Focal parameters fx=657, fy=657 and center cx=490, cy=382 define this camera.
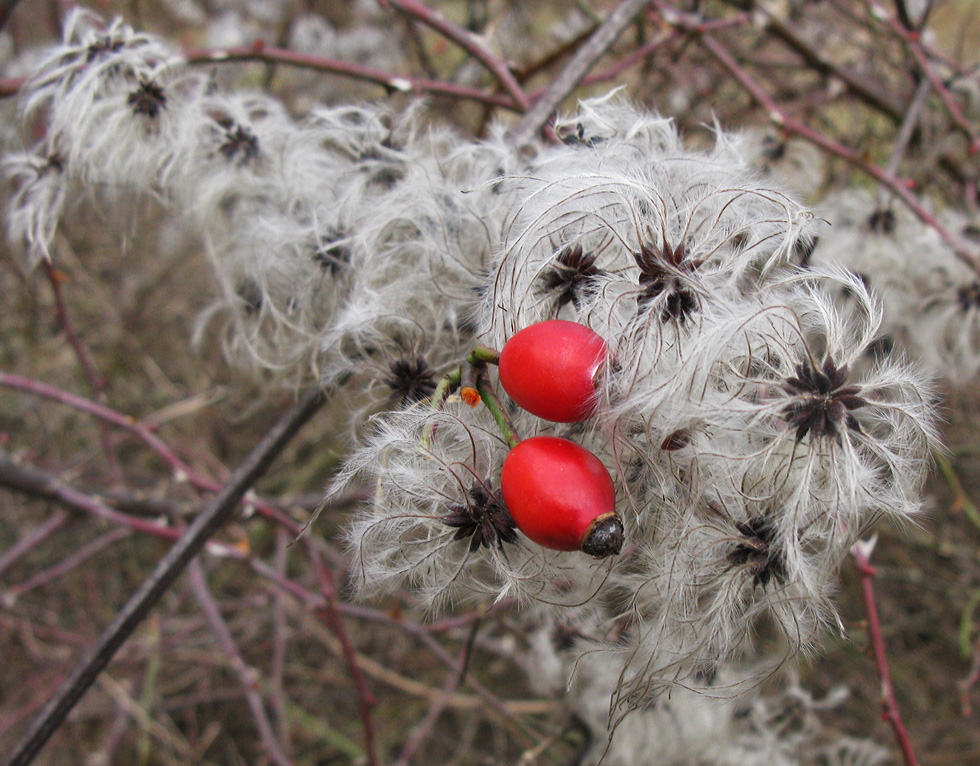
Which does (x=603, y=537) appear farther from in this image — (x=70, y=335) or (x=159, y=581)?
(x=70, y=335)

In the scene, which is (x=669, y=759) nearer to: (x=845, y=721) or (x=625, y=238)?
(x=845, y=721)

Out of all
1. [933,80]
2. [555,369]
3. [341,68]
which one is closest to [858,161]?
[933,80]

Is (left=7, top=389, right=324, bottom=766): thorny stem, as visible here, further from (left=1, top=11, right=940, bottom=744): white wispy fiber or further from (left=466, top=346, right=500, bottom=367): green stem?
(left=466, top=346, right=500, bottom=367): green stem

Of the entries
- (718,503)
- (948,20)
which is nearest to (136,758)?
(718,503)

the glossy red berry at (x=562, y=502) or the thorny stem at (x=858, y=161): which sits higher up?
the thorny stem at (x=858, y=161)

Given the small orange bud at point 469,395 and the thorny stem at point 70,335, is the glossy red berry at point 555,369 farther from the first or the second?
the thorny stem at point 70,335

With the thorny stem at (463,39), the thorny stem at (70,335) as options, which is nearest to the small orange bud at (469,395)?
the thorny stem at (463,39)
